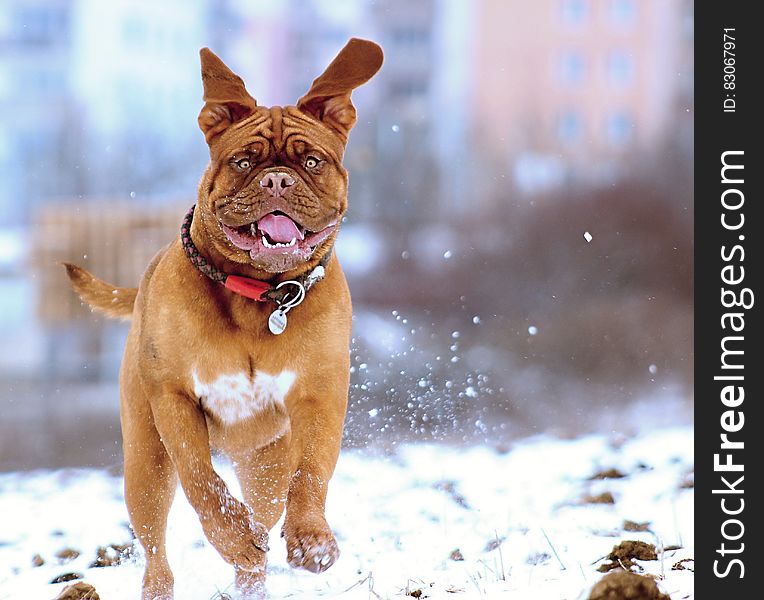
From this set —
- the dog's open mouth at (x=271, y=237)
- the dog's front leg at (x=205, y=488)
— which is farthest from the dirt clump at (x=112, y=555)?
the dog's open mouth at (x=271, y=237)

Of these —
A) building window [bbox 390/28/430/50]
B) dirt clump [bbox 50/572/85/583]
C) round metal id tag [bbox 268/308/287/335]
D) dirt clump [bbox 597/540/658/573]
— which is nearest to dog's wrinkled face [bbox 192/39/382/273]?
round metal id tag [bbox 268/308/287/335]

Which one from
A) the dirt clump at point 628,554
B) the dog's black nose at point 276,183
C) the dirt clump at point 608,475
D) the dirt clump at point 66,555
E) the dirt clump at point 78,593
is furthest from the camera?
the dirt clump at point 608,475

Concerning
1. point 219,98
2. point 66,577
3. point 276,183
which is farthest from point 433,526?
point 219,98

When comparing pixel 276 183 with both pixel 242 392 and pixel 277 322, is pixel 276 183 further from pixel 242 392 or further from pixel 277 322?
pixel 242 392

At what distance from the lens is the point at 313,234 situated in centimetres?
277

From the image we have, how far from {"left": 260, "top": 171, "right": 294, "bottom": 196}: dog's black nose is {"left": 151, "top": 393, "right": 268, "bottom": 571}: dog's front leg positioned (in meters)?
0.72

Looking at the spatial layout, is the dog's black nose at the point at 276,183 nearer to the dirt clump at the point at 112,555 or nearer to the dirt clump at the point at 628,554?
the dirt clump at the point at 628,554

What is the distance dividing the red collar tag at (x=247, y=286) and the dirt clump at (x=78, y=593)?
1210mm

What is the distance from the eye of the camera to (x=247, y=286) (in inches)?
112

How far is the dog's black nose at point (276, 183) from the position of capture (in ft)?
8.69

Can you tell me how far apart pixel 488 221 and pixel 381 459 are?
5.52 meters

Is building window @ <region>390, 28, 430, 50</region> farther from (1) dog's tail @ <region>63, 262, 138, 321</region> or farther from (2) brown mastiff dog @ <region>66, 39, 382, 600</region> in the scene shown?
(2) brown mastiff dog @ <region>66, 39, 382, 600</region>

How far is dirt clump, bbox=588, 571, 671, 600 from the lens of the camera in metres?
2.59
